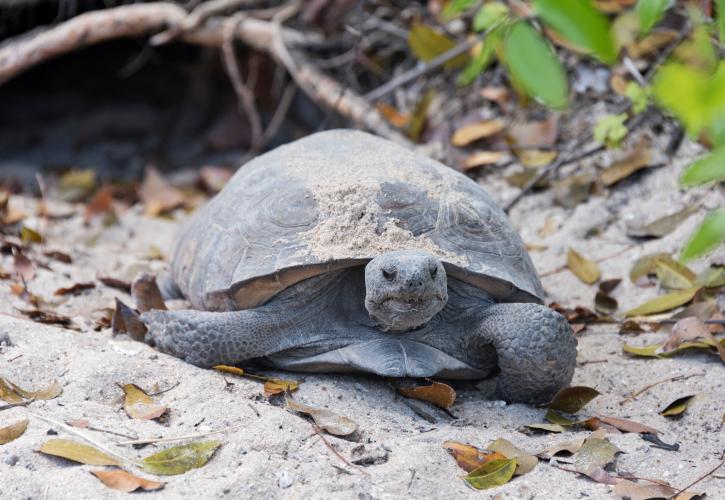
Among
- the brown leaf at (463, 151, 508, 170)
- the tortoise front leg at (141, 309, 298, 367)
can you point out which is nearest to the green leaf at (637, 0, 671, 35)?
the tortoise front leg at (141, 309, 298, 367)

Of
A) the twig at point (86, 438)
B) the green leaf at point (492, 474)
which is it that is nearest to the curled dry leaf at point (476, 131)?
the green leaf at point (492, 474)

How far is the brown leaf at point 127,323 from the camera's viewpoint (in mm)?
3191

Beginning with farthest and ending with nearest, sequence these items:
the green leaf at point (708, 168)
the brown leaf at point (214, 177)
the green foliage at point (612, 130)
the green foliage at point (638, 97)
→ the brown leaf at point (214, 177) → the green foliage at point (612, 130) → the green foliage at point (638, 97) → the green leaf at point (708, 168)

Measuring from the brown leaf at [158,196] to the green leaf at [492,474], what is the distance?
3.74m

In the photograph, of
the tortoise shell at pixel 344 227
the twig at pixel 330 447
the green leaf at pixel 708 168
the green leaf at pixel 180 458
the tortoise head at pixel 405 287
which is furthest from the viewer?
the tortoise shell at pixel 344 227

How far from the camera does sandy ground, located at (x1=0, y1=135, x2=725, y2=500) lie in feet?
7.02

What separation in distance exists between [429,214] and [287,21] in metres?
3.45

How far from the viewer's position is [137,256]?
15.2 ft

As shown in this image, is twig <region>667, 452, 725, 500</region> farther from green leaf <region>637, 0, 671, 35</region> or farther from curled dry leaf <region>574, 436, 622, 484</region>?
green leaf <region>637, 0, 671, 35</region>

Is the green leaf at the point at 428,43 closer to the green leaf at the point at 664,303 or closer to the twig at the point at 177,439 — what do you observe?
the green leaf at the point at 664,303

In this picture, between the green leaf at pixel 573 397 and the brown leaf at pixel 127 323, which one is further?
the brown leaf at pixel 127 323

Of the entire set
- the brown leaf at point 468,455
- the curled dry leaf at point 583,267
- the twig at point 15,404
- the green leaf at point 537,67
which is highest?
the green leaf at point 537,67

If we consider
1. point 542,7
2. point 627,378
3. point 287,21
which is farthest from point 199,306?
point 287,21

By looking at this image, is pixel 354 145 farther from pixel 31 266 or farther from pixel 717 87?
pixel 717 87
